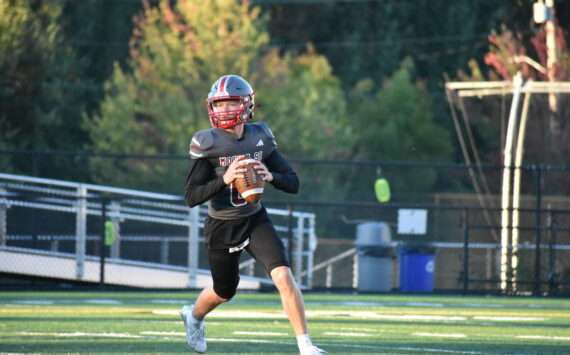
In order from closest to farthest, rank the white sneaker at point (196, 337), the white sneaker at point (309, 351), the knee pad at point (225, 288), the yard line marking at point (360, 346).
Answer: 1. the white sneaker at point (309, 351)
2. the knee pad at point (225, 288)
3. the white sneaker at point (196, 337)
4. the yard line marking at point (360, 346)

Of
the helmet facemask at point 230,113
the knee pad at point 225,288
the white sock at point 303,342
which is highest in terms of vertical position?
the helmet facemask at point 230,113

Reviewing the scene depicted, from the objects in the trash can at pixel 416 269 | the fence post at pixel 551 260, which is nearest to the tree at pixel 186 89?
the trash can at pixel 416 269

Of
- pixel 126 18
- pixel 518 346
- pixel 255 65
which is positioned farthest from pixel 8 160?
pixel 126 18

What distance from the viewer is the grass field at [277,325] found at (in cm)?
891

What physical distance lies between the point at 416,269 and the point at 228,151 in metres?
11.0

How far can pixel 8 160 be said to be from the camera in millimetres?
23484

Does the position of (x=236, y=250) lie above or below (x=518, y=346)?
above

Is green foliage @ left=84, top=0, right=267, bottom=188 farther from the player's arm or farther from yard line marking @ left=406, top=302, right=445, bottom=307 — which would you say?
the player's arm

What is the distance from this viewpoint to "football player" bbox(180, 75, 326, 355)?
294 inches

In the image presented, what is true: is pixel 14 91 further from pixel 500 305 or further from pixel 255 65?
pixel 500 305

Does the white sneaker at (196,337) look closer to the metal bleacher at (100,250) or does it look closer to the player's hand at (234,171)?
the player's hand at (234,171)

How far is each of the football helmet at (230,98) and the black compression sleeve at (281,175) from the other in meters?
0.37

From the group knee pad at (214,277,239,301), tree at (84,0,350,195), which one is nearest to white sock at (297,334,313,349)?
knee pad at (214,277,239,301)

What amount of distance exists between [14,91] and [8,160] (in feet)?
21.4
